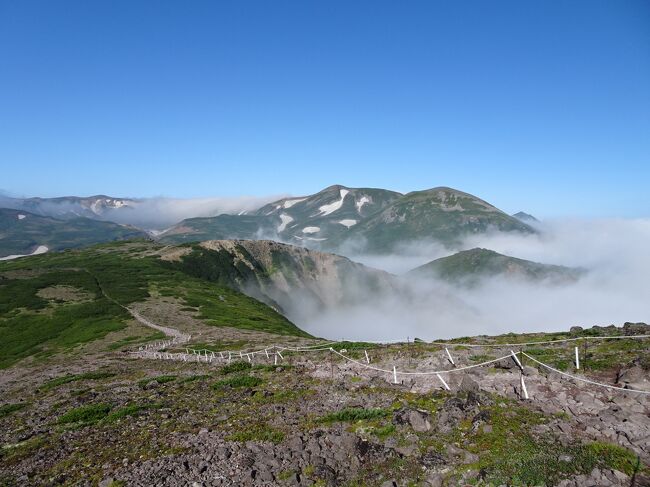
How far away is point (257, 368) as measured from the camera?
35.0 metres

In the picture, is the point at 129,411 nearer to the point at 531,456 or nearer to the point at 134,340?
the point at 531,456

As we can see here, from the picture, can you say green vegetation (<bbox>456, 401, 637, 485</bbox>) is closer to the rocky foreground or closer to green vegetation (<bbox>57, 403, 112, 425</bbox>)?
the rocky foreground

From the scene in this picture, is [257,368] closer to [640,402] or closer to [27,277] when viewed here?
[640,402]

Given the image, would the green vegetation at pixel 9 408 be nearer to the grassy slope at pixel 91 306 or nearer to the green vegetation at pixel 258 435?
the green vegetation at pixel 258 435

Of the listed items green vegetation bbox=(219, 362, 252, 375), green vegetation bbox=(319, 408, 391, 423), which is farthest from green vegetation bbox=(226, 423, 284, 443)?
green vegetation bbox=(219, 362, 252, 375)

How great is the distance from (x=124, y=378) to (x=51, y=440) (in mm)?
18730

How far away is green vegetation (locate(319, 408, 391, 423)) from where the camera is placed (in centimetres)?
1953

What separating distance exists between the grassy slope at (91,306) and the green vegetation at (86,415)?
6211cm

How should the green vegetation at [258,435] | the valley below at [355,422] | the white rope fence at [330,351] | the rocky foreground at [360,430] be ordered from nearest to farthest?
the rocky foreground at [360,430], the valley below at [355,422], the green vegetation at [258,435], the white rope fence at [330,351]

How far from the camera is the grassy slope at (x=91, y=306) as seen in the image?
88.9 metres

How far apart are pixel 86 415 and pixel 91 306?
339ft

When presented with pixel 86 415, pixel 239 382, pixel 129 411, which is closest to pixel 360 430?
pixel 239 382

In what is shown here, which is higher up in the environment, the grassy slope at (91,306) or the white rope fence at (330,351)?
the white rope fence at (330,351)

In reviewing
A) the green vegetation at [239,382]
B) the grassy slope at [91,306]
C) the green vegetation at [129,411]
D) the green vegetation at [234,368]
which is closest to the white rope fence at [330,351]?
the green vegetation at [234,368]
